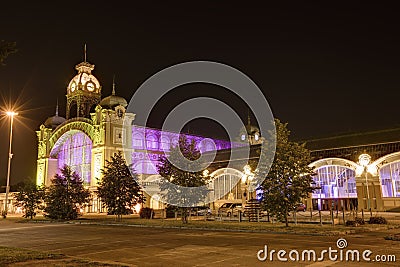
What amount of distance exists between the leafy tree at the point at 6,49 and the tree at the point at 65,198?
33.1m

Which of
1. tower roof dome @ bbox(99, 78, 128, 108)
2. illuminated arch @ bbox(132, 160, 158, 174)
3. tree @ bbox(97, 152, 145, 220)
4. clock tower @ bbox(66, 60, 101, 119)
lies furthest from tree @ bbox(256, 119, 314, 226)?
clock tower @ bbox(66, 60, 101, 119)

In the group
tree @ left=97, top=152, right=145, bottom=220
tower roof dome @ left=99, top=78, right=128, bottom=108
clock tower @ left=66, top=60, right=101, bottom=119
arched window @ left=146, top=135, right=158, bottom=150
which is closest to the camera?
tree @ left=97, top=152, right=145, bottom=220

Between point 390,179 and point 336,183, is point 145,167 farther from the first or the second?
point 390,179

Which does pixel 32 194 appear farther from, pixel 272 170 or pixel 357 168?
pixel 357 168

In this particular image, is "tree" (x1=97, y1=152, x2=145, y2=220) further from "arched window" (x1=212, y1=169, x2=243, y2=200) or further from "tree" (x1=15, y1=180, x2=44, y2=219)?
"arched window" (x1=212, y1=169, x2=243, y2=200)

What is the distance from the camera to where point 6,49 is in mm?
11188

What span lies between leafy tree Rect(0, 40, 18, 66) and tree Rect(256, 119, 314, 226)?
18.2m

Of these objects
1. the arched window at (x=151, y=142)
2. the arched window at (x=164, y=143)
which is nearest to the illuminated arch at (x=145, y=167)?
the arched window at (x=151, y=142)

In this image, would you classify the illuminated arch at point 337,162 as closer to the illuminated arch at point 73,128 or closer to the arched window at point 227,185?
the arched window at point 227,185

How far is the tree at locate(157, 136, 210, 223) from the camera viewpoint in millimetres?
31031

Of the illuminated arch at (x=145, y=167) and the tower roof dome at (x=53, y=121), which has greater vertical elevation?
the tower roof dome at (x=53, y=121)

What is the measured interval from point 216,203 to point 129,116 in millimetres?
23137

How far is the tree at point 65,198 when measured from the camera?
41.5 meters

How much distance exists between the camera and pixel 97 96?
77.0m
